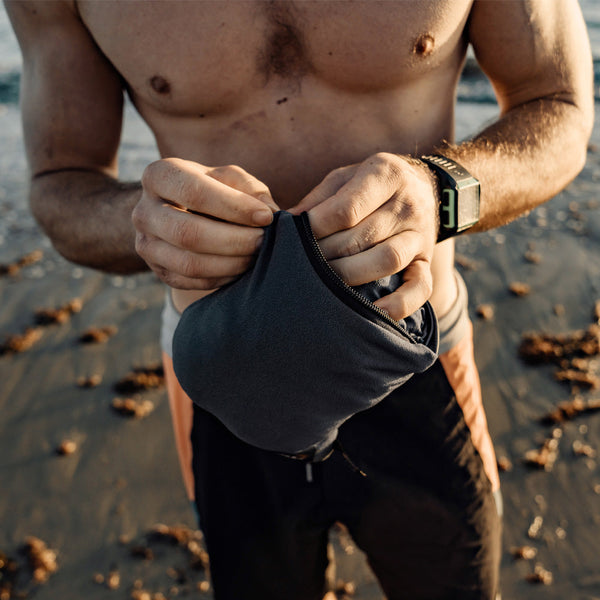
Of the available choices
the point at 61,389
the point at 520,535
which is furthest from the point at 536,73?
the point at 61,389

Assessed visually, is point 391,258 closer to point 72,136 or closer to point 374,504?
point 374,504

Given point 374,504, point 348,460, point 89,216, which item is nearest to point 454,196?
point 348,460

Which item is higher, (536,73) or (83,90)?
(536,73)

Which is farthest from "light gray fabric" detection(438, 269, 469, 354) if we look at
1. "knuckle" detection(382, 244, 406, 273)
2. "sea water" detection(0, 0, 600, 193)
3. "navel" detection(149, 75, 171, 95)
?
"sea water" detection(0, 0, 600, 193)

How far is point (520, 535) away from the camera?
114 inches

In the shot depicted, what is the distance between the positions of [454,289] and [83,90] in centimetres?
148

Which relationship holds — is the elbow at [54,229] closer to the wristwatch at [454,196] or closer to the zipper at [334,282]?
the zipper at [334,282]

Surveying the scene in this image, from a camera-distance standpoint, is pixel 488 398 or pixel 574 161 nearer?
pixel 574 161

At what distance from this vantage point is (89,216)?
1753 millimetres

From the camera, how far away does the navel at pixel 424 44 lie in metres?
1.54

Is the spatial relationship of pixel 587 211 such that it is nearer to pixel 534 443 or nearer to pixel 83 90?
pixel 534 443

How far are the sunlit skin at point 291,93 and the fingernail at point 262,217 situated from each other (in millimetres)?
441

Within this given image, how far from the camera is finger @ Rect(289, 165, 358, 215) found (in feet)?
3.81

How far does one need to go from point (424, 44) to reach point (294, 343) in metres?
1.04
